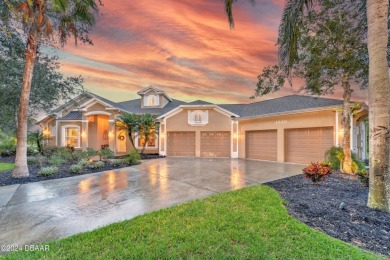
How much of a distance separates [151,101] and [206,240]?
18.0m

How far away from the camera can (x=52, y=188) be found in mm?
6441

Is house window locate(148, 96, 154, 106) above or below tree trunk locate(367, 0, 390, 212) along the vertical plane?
above

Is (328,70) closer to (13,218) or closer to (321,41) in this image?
(321,41)

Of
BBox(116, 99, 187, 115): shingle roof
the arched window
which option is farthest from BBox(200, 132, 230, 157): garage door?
the arched window

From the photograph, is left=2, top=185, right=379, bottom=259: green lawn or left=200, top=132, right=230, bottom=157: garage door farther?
left=200, top=132, right=230, bottom=157: garage door

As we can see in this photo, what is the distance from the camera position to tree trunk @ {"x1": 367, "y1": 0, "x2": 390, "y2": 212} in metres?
4.11

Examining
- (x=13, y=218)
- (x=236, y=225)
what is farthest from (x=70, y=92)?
(x=236, y=225)

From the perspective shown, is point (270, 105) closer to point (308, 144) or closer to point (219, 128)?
point (219, 128)

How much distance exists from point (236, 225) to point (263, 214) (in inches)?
31.2

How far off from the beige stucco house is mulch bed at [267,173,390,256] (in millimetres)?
6015

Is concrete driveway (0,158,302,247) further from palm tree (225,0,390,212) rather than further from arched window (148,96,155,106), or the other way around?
arched window (148,96,155,106)

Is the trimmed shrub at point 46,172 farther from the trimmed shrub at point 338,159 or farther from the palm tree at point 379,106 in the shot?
the trimmed shrub at point 338,159

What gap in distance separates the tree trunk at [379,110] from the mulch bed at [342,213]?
0.48 meters

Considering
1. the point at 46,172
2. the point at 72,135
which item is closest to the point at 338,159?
the point at 46,172
